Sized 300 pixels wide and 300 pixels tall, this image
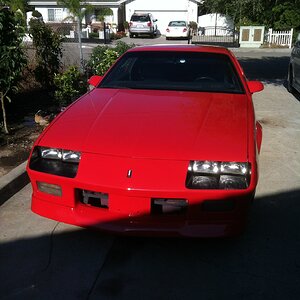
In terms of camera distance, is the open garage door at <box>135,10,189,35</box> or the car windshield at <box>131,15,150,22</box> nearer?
the car windshield at <box>131,15,150,22</box>

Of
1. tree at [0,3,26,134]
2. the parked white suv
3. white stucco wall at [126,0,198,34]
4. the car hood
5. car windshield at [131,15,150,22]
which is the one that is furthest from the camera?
white stucco wall at [126,0,198,34]

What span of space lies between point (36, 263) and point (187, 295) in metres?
1.13

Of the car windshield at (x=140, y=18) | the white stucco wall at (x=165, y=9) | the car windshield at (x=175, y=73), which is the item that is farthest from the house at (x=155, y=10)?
the car windshield at (x=175, y=73)

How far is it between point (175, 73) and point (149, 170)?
76.6 inches

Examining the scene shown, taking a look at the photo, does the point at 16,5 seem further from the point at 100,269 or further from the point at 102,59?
the point at 100,269

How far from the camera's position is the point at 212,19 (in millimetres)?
41188

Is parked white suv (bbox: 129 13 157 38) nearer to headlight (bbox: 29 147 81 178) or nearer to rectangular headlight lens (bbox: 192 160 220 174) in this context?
headlight (bbox: 29 147 81 178)

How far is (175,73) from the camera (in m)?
4.68

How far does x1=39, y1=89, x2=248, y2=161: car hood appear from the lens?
3152mm

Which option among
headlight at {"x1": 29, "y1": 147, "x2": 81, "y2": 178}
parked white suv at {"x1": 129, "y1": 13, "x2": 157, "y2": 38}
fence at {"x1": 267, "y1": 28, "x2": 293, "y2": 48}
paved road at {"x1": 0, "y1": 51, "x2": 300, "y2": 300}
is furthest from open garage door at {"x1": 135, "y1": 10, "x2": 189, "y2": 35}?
headlight at {"x1": 29, "y1": 147, "x2": 81, "y2": 178}

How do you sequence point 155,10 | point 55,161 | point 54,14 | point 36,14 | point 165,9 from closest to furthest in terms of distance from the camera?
point 55,161 → point 36,14 → point 54,14 → point 165,9 → point 155,10

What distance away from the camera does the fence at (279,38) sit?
85.6ft

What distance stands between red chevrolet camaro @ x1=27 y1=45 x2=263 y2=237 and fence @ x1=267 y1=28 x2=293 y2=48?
24.2 meters

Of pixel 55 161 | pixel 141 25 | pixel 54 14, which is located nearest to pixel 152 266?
pixel 55 161
